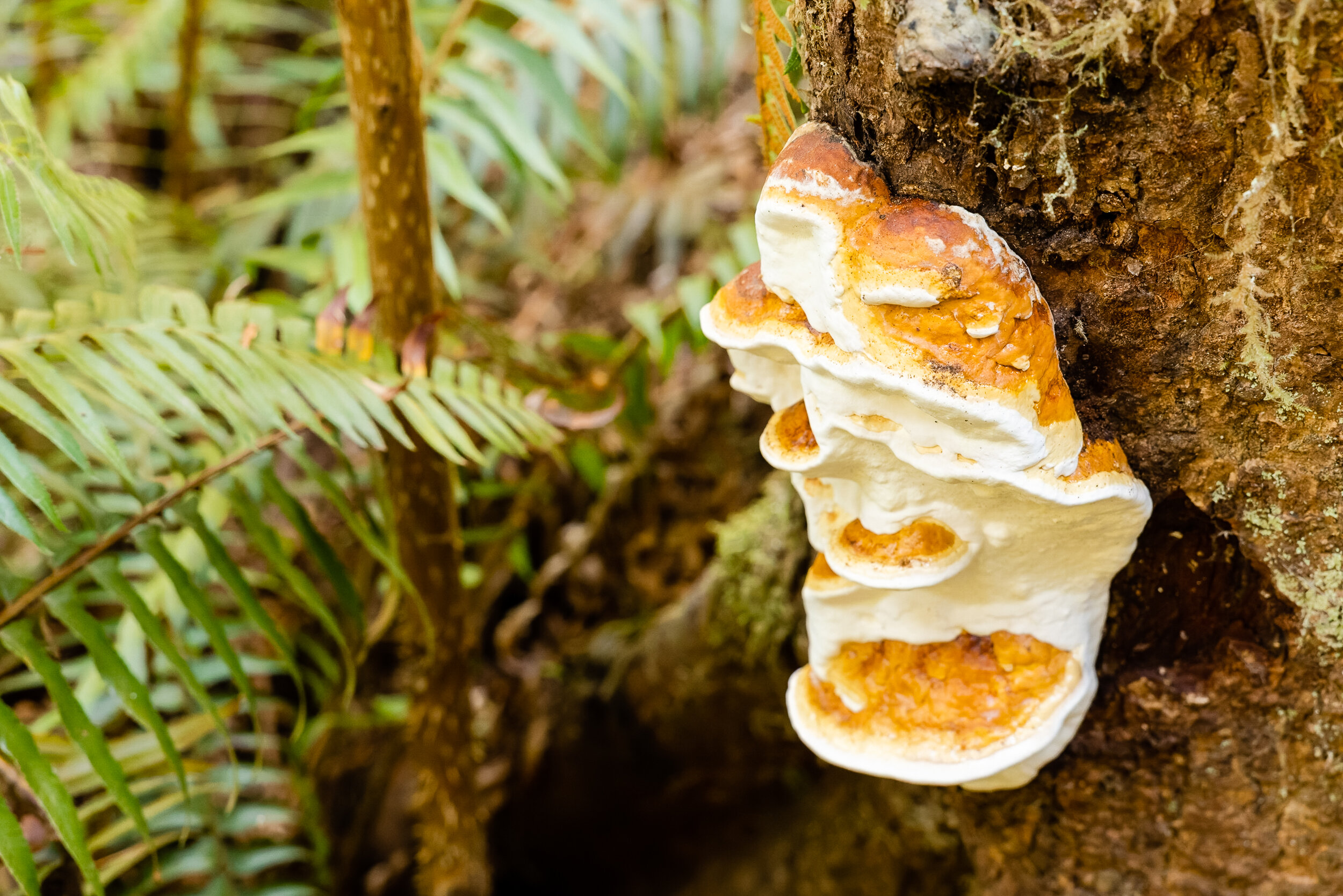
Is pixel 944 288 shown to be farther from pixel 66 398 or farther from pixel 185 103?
pixel 185 103

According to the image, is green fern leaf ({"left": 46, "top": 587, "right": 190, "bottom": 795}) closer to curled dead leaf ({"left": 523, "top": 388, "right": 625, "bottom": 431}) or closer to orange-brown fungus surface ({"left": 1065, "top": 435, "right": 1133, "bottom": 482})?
curled dead leaf ({"left": 523, "top": 388, "right": 625, "bottom": 431})

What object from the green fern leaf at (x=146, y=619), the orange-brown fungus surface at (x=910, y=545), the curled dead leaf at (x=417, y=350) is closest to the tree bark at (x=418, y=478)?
the curled dead leaf at (x=417, y=350)

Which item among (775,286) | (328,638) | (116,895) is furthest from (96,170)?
(775,286)

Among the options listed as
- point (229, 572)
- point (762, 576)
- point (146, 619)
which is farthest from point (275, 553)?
point (762, 576)

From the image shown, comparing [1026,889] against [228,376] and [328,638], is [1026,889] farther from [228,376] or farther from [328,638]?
[328,638]

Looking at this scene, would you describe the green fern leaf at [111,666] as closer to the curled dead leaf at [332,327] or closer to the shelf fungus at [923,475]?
the curled dead leaf at [332,327]

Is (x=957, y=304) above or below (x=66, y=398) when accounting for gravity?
above

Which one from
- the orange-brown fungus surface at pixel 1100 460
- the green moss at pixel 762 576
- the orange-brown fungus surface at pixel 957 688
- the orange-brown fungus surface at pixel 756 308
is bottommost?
the green moss at pixel 762 576
